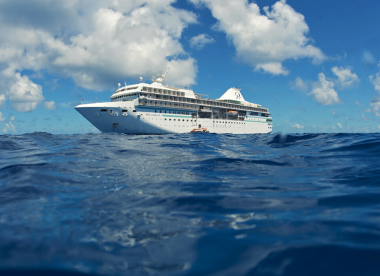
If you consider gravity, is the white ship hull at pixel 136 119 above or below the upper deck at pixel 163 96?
below

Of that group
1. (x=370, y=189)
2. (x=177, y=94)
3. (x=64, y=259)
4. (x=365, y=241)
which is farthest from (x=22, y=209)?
(x=177, y=94)

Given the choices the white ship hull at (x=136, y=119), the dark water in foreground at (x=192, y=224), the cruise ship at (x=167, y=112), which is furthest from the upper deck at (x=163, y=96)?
the dark water in foreground at (x=192, y=224)

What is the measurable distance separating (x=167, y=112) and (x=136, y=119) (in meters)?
6.53

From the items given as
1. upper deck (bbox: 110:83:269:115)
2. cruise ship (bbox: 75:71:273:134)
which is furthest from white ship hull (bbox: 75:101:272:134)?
upper deck (bbox: 110:83:269:115)

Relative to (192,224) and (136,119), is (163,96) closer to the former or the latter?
(136,119)

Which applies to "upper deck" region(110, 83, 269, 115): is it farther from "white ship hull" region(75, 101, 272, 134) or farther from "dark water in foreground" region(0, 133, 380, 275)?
"dark water in foreground" region(0, 133, 380, 275)

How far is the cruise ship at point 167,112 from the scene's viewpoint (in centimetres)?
3362

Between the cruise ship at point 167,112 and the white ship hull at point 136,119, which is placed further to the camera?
the cruise ship at point 167,112

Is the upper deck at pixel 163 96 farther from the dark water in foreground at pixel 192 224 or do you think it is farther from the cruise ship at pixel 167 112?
the dark water in foreground at pixel 192 224

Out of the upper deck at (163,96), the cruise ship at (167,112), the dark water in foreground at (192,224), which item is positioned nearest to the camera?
the dark water in foreground at (192,224)

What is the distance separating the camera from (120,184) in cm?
389

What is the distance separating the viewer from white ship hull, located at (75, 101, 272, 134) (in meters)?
32.7

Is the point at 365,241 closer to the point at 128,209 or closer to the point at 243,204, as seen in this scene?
the point at 243,204

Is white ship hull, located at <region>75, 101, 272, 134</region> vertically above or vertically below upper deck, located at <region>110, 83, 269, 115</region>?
below
